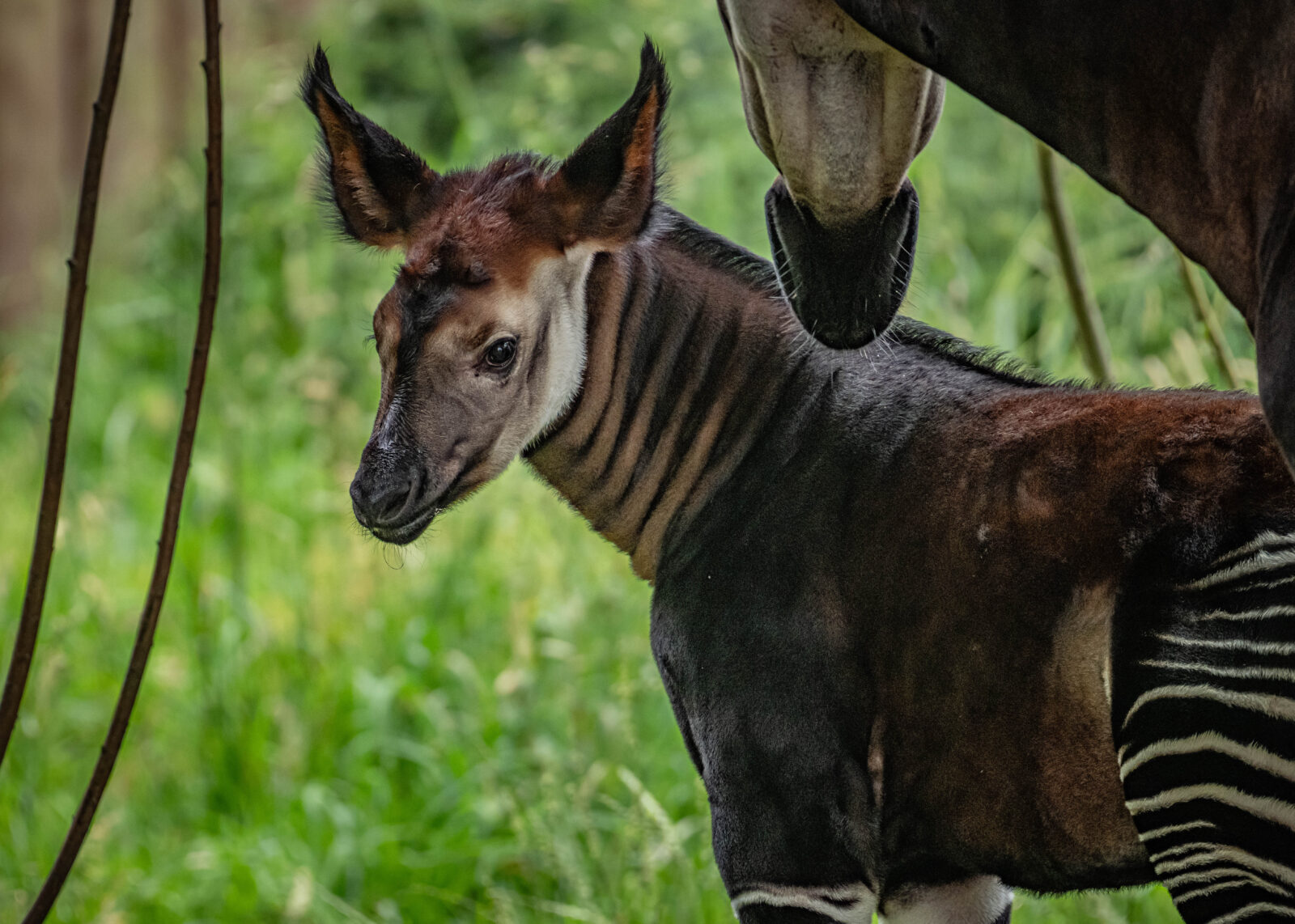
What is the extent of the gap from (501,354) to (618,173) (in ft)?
0.94

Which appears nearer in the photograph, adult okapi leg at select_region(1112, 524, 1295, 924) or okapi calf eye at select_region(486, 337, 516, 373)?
adult okapi leg at select_region(1112, 524, 1295, 924)

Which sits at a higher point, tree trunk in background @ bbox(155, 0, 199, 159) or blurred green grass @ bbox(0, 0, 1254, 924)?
tree trunk in background @ bbox(155, 0, 199, 159)

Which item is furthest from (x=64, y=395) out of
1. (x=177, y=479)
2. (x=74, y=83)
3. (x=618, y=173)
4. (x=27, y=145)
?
(x=74, y=83)

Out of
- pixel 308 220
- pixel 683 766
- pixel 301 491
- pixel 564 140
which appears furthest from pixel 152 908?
pixel 308 220

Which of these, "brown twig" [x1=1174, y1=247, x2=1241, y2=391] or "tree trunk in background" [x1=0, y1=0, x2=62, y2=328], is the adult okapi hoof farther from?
"tree trunk in background" [x1=0, y1=0, x2=62, y2=328]

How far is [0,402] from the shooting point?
670 cm

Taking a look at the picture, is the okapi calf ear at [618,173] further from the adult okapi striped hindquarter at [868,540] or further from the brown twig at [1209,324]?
the brown twig at [1209,324]

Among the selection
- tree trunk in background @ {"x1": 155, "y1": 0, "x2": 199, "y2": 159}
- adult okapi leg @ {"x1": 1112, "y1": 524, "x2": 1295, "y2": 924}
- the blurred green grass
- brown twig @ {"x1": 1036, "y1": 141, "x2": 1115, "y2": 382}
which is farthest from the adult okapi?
tree trunk in background @ {"x1": 155, "y1": 0, "x2": 199, "y2": 159}

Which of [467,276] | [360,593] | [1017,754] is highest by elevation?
[467,276]

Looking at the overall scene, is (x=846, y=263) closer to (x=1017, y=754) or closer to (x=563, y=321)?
(x=563, y=321)

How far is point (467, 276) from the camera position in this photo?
1886 mm

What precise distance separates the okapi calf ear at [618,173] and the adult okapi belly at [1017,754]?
68 cm

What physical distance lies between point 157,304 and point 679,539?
497 cm

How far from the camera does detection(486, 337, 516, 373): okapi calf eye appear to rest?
75.2 inches
